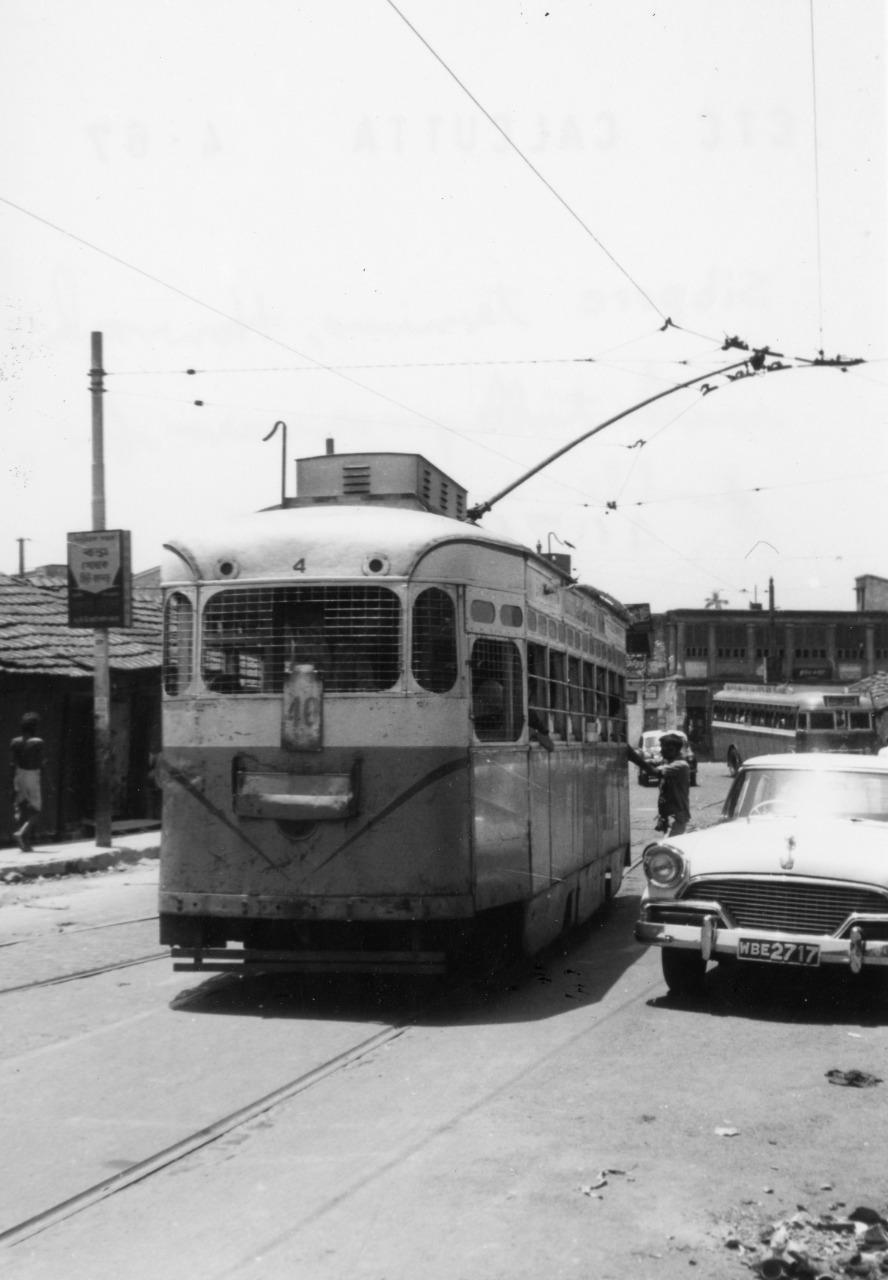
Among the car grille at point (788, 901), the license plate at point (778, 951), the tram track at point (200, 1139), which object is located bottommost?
the tram track at point (200, 1139)

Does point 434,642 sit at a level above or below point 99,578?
below

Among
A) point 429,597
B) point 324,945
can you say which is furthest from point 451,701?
point 324,945

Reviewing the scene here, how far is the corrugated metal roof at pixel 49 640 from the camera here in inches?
798

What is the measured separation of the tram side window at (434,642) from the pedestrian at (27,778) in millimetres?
11057

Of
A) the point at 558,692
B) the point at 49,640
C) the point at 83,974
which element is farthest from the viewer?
the point at 49,640

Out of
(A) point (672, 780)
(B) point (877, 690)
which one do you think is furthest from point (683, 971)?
(B) point (877, 690)

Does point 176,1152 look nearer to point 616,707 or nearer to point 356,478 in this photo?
point 356,478

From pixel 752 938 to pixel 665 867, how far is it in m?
0.72

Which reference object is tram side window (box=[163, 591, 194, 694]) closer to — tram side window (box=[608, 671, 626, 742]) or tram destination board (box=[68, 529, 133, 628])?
tram side window (box=[608, 671, 626, 742])

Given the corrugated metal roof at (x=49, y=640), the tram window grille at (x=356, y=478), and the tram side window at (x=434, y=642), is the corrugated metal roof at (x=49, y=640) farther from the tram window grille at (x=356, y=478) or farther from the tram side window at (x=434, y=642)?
the tram side window at (x=434, y=642)

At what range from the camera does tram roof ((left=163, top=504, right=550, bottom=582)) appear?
854 cm

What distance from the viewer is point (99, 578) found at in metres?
18.8

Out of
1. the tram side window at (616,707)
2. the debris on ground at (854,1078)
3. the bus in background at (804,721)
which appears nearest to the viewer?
the debris on ground at (854,1078)

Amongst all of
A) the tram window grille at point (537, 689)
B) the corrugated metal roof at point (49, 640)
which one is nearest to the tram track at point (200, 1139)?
the tram window grille at point (537, 689)
